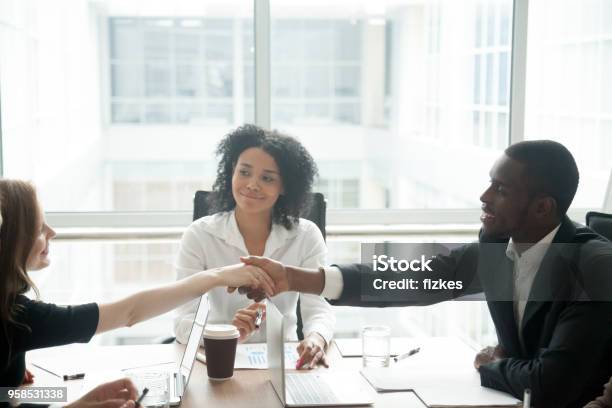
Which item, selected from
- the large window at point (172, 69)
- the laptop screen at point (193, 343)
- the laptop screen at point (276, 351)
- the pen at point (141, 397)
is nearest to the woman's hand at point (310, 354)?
the laptop screen at point (276, 351)

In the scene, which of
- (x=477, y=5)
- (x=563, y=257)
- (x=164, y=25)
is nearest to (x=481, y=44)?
Result: (x=477, y=5)

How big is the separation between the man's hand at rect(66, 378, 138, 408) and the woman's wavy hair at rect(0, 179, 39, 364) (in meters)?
0.25

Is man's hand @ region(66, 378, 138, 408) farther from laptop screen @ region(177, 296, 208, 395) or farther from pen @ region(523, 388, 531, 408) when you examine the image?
pen @ region(523, 388, 531, 408)

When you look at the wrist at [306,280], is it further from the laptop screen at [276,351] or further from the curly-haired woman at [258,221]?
the laptop screen at [276,351]

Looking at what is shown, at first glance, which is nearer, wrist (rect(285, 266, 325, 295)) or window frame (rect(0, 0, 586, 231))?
wrist (rect(285, 266, 325, 295))

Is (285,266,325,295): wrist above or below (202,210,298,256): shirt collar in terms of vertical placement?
below

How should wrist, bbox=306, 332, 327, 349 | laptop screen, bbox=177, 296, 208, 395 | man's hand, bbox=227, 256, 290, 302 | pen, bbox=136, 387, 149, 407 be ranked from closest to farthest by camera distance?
Answer: pen, bbox=136, 387, 149, 407 < laptop screen, bbox=177, 296, 208, 395 < wrist, bbox=306, 332, 327, 349 < man's hand, bbox=227, 256, 290, 302

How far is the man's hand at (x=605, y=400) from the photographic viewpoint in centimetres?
189

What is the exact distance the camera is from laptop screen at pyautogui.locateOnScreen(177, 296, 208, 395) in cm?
198

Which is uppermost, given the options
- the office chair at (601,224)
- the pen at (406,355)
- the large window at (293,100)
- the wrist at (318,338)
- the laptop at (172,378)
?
the large window at (293,100)

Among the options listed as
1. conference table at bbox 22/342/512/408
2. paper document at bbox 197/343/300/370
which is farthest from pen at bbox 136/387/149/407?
paper document at bbox 197/343/300/370

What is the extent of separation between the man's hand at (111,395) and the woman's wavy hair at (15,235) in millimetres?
252

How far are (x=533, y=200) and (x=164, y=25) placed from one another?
2.53m

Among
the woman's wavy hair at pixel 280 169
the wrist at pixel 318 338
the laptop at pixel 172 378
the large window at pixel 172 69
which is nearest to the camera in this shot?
the laptop at pixel 172 378
